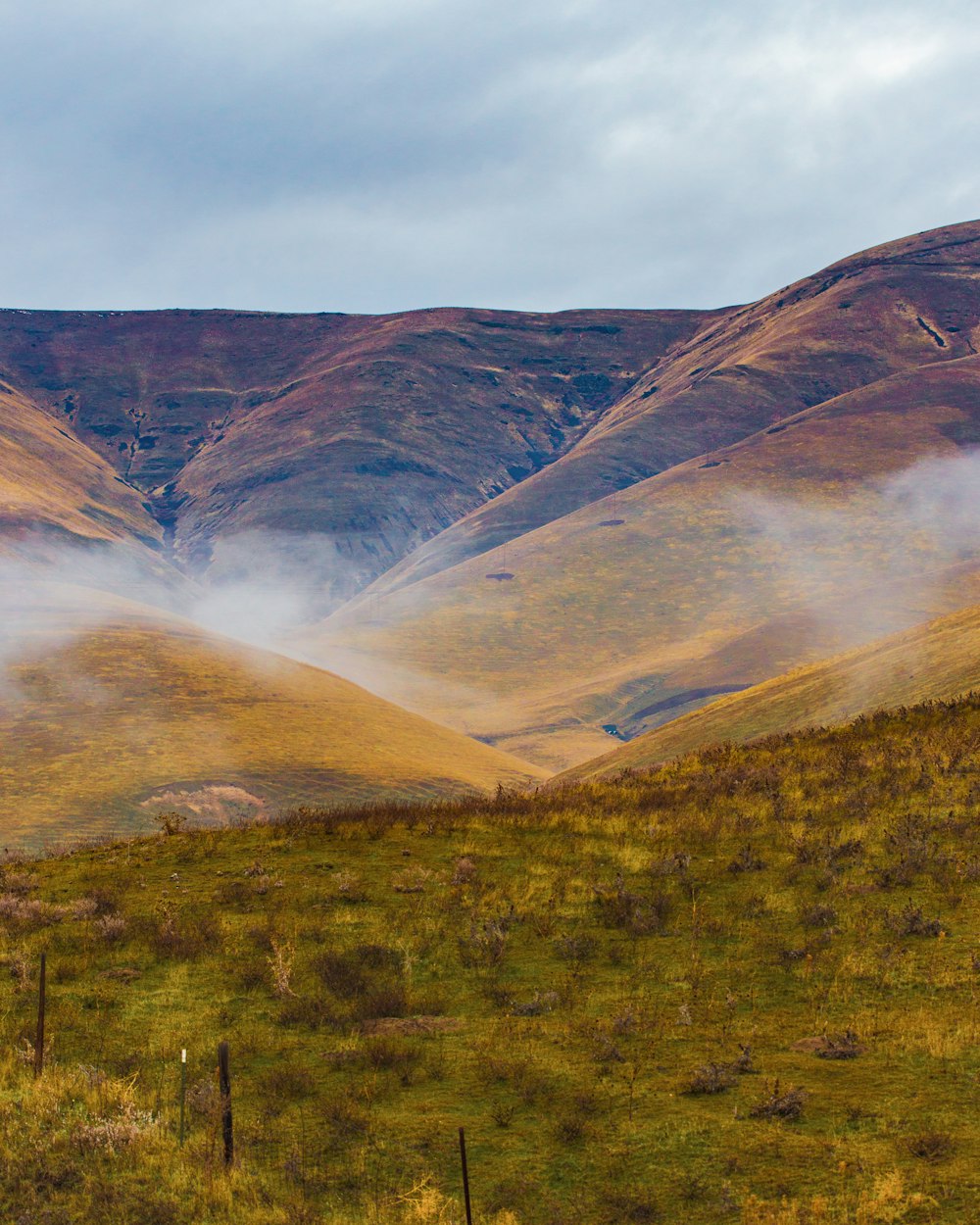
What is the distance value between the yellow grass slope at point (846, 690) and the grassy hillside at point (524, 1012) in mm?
9634

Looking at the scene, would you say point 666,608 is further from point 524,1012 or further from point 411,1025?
point 411,1025

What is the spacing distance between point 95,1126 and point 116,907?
6.63 meters

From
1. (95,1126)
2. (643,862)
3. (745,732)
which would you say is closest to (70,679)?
(745,732)

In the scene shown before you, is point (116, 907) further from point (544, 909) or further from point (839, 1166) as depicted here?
point (839, 1166)

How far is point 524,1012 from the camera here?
1334 cm

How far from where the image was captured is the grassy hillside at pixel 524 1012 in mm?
9602

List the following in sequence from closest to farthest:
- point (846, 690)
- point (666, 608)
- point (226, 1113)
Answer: point (226, 1113) → point (846, 690) → point (666, 608)

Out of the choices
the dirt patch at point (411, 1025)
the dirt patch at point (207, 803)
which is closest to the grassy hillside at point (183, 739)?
the dirt patch at point (207, 803)

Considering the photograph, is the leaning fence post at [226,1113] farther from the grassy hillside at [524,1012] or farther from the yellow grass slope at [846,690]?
the yellow grass slope at [846,690]

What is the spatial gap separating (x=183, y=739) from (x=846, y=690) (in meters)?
42.1

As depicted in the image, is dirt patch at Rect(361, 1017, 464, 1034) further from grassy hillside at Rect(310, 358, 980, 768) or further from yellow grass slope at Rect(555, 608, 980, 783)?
grassy hillside at Rect(310, 358, 980, 768)

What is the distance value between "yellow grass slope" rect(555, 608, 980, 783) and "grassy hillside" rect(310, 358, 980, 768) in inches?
2524

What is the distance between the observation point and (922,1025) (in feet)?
38.8

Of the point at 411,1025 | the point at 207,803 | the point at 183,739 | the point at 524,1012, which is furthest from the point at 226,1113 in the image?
the point at 183,739
